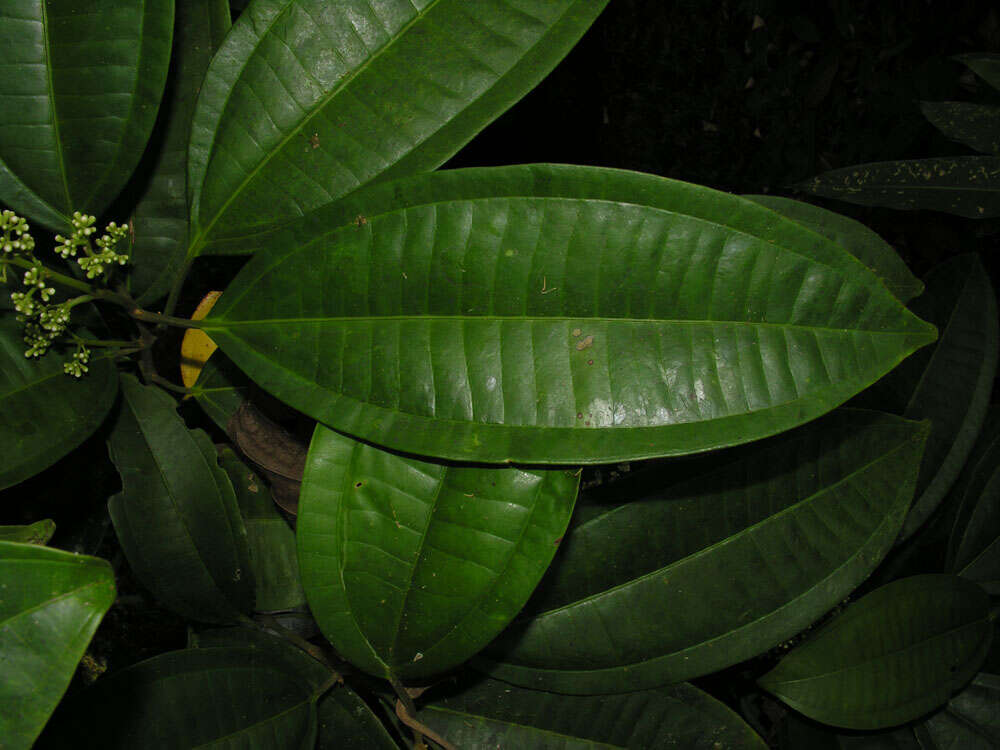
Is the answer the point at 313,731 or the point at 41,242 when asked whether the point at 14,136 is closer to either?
the point at 41,242

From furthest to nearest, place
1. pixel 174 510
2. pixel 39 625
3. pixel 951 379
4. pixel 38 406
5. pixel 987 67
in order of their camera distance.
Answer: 1. pixel 987 67
2. pixel 951 379
3. pixel 174 510
4. pixel 38 406
5. pixel 39 625

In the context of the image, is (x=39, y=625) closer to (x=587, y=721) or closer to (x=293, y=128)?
(x=293, y=128)

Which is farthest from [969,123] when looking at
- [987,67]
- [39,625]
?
[39,625]

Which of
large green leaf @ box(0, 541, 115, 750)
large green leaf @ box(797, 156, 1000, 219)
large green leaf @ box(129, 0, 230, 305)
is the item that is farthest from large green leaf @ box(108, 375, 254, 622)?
large green leaf @ box(797, 156, 1000, 219)

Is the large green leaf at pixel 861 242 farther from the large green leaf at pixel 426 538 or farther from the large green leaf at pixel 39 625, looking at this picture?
the large green leaf at pixel 39 625

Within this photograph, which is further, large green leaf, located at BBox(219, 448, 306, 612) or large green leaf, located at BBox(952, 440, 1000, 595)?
large green leaf, located at BBox(952, 440, 1000, 595)

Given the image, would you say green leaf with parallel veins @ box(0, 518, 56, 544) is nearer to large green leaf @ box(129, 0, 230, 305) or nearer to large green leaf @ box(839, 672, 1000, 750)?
large green leaf @ box(129, 0, 230, 305)

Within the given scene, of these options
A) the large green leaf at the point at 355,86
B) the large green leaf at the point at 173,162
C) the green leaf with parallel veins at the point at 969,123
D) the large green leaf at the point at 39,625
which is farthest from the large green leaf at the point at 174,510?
the green leaf with parallel veins at the point at 969,123
